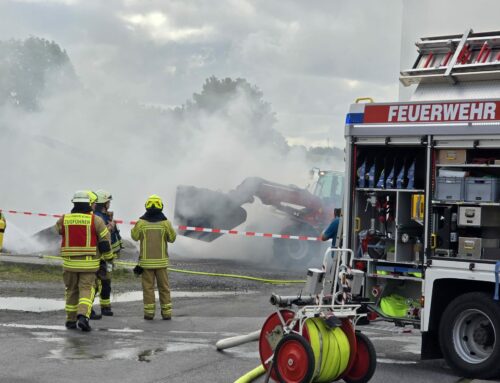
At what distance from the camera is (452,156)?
9469mm

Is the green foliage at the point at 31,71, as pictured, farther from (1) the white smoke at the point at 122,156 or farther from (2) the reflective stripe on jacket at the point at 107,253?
(2) the reflective stripe on jacket at the point at 107,253

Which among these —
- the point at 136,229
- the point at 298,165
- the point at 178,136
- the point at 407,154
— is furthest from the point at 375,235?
the point at 178,136

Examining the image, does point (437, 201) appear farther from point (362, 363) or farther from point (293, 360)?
point (293, 360)

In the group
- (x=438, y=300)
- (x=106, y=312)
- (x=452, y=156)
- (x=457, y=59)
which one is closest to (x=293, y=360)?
(x=438, y=300)

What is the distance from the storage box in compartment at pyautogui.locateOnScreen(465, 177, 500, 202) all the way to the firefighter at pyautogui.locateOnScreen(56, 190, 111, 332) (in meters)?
4.76

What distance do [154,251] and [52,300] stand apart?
246 cm

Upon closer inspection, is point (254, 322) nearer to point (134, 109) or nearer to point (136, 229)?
point (136, 229)

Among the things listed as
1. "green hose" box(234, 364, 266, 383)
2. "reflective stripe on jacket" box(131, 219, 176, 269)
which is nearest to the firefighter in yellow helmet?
"reflective stripe on jacket" box(131, 219, 176, 269)

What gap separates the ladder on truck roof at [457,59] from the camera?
9.66 meters

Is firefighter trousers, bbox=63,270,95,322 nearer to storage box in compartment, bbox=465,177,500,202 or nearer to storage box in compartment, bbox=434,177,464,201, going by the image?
storage box in compartment, bbox=434,177,464,201

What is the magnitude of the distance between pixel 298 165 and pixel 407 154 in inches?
701

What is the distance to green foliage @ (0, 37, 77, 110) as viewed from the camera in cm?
4612

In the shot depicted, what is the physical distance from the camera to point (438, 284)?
941 centimetres

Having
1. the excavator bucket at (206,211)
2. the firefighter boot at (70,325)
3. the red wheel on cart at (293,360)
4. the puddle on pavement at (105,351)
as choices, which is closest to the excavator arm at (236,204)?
the excavator bucket at (206,211)
